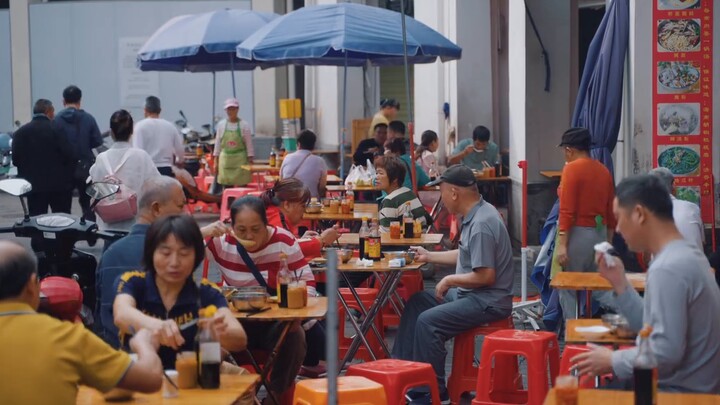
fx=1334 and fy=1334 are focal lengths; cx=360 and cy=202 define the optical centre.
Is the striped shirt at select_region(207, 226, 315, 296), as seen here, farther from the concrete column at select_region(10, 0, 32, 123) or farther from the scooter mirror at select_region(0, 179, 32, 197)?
the concrete column at select_region(10, 0, 32, 123)

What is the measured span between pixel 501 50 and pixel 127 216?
436 inches

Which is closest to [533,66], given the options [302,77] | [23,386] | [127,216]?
[127,216]

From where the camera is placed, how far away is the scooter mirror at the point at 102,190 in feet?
32.4

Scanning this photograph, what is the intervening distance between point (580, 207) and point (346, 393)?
4084 mm

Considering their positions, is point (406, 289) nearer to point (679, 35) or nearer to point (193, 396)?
point (679, 35)

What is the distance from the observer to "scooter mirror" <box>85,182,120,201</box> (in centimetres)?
987

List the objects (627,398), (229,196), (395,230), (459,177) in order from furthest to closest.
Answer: (229,196)
(395,230)
(459,177)
(627,398)

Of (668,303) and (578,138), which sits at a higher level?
(578,138)

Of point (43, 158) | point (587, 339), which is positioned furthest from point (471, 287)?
point (43, 158)

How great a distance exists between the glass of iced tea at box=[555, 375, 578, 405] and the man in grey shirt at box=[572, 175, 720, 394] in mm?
522

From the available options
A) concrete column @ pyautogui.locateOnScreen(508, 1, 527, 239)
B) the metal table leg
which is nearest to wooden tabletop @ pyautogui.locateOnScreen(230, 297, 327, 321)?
the metal table leg

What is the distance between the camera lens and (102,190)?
9914 mm

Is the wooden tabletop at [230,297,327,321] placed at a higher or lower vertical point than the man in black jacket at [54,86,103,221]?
lower

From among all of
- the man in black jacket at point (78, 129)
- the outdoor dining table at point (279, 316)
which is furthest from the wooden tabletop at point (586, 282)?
the man in black jacket at point (78, 129)
